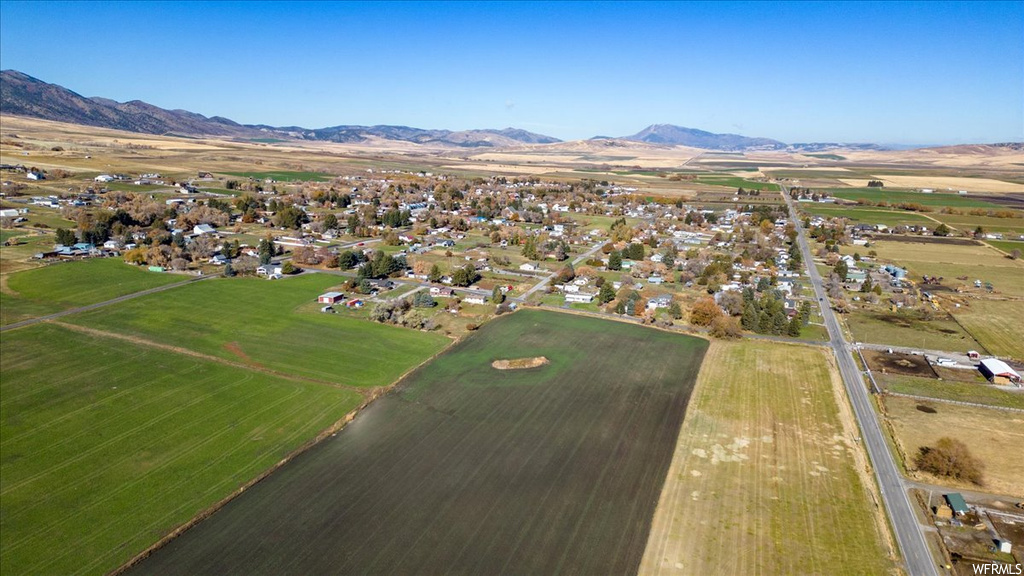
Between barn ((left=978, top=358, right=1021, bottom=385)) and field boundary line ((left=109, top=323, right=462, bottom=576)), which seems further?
barn ((left=978, top=358, right=1021, bottom=385))

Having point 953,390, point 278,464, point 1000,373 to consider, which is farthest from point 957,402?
point 278,464

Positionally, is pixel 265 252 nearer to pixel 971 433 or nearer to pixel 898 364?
pixel 898 364

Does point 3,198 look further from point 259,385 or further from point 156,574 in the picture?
point 156,574

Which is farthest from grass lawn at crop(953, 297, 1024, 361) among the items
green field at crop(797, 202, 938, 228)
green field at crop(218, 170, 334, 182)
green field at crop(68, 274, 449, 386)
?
green field at crop(218, 170, 334, 182)

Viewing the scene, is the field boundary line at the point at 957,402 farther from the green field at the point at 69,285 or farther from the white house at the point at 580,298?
the green field at the point at 69,285

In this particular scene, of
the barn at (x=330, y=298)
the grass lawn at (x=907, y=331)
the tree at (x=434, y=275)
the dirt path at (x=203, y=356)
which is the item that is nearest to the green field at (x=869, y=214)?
the grass lawn at (x=907, y=331)

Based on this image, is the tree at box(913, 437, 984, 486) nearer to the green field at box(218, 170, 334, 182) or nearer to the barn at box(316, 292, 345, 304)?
the barn at box(316, 292, 345, 304)
